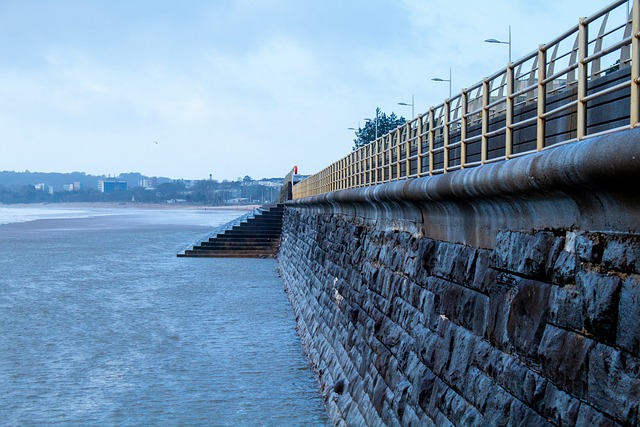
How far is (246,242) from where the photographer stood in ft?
147

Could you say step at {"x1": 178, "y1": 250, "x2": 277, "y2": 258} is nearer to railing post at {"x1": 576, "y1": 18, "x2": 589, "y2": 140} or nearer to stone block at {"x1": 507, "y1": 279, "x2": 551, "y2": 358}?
stone block at {"x1": 507, "y1": 279, "x2": 551, "y2": 358}

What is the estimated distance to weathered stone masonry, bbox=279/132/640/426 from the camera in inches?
174

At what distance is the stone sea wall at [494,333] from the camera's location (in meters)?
4.42

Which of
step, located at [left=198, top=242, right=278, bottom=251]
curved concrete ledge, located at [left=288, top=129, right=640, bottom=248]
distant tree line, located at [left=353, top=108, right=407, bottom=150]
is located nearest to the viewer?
curved concrete ledge, located at [left=288, top=129, right=640, bottom=248]

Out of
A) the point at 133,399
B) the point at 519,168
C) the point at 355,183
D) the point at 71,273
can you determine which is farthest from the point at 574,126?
the point at 71,273

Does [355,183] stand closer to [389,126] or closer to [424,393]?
[424,393]

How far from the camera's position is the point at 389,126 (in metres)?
79.5

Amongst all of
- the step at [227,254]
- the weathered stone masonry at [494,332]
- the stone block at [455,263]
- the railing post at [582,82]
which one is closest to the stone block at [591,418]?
the weathered stone masonry at [494,332]

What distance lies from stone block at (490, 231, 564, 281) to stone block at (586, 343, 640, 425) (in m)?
0.95

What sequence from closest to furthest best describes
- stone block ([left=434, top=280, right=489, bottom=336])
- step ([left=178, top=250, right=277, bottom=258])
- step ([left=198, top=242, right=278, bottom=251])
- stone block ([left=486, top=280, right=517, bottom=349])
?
1. stone block ([left=486, top=280, right=517, bottom=349])
2. stone block ([left=434, top=280, right=489, bottom=336])
3. step ([left=178, top=250, right=277, bottom=258])
4. step ([left=198, top=242, right=278, bottom=251])

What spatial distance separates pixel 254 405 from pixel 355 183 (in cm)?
710

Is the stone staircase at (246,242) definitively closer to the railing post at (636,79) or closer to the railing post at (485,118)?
the railing post at (485,118)

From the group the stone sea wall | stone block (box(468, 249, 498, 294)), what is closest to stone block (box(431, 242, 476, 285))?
the stone sea wall

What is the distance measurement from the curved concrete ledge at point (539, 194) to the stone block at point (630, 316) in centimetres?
33
